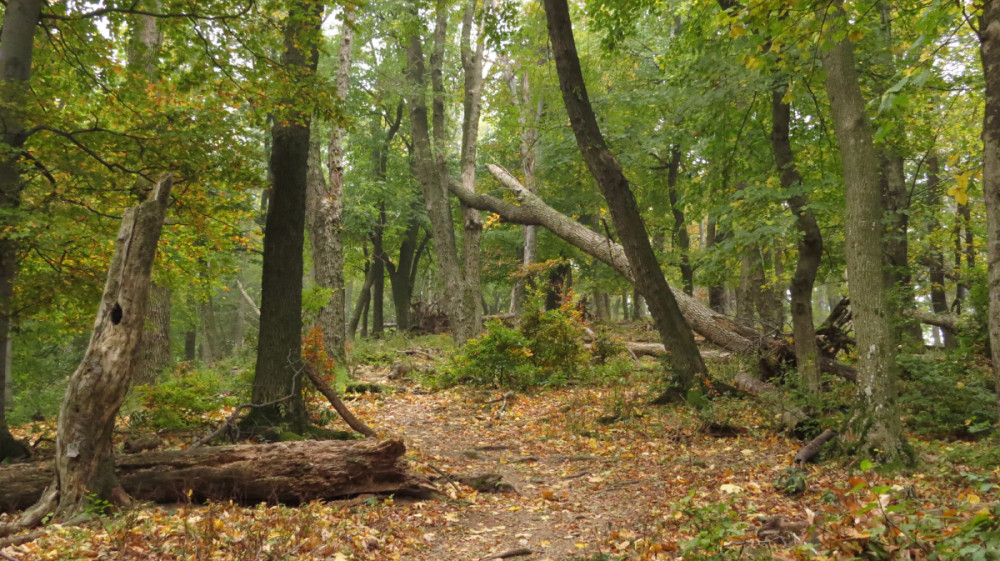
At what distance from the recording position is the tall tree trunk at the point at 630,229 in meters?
9.13

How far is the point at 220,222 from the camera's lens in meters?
8.38

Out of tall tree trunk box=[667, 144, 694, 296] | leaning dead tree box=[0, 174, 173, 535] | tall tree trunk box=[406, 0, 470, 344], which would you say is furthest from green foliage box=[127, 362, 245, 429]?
tall tree trunk box=[667, 144, 694, 296]

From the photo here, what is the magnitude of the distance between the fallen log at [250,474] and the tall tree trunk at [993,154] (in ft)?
16.1

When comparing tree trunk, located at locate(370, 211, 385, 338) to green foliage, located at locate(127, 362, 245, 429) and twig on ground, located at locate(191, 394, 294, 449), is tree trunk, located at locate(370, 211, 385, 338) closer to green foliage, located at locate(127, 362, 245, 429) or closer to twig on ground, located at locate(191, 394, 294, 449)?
green foliage, located at locate(127, 362, 245, 429)

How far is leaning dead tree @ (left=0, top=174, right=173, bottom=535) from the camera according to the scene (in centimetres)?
472

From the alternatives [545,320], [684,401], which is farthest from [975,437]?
[545,320]

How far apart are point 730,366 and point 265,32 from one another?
9.64 meters

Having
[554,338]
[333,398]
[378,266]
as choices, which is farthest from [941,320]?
[378,266]

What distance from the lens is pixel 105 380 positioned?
190 inches

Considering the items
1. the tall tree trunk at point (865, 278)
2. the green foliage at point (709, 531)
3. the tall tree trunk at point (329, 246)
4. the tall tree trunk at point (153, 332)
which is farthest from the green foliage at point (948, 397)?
the tall tree trunk at point (153, 332)

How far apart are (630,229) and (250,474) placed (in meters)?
6.32

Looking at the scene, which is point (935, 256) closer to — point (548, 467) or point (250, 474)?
point (548, 467)

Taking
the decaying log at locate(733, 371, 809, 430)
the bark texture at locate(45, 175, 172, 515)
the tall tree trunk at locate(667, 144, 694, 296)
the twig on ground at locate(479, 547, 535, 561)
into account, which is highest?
the tall tree trunk at locate(667, 144, 694, 296)

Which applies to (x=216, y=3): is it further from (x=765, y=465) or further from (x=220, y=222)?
(x=765, y=465)
